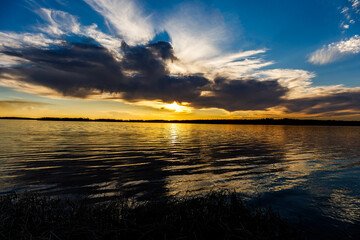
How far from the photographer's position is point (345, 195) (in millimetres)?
11430

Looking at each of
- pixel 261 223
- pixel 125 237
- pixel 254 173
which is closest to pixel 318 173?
pixel 254 173

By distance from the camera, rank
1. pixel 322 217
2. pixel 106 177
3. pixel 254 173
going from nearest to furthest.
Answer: pixel 322 217 → pixel 106 177 → pixel 254 173

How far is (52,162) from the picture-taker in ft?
64.6

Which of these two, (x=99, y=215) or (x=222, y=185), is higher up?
(x=99, y=215)

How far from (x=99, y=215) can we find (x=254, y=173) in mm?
13610

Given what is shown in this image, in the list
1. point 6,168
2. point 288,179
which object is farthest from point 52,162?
point 288,179

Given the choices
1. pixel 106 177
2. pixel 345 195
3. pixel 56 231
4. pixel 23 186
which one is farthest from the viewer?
pixel 106 177

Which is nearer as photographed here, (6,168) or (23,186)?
(23,186)

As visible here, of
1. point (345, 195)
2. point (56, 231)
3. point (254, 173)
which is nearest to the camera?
point (56, 231)

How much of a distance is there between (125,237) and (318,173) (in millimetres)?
17980

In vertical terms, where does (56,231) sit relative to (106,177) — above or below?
above

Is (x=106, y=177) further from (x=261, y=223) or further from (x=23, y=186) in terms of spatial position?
(x=261, y=223)

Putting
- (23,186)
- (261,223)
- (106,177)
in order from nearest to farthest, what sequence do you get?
1. (261,223)
2. (23,186)
3. (106,177)

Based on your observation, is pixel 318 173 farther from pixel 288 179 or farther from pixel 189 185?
pixel 189 185
